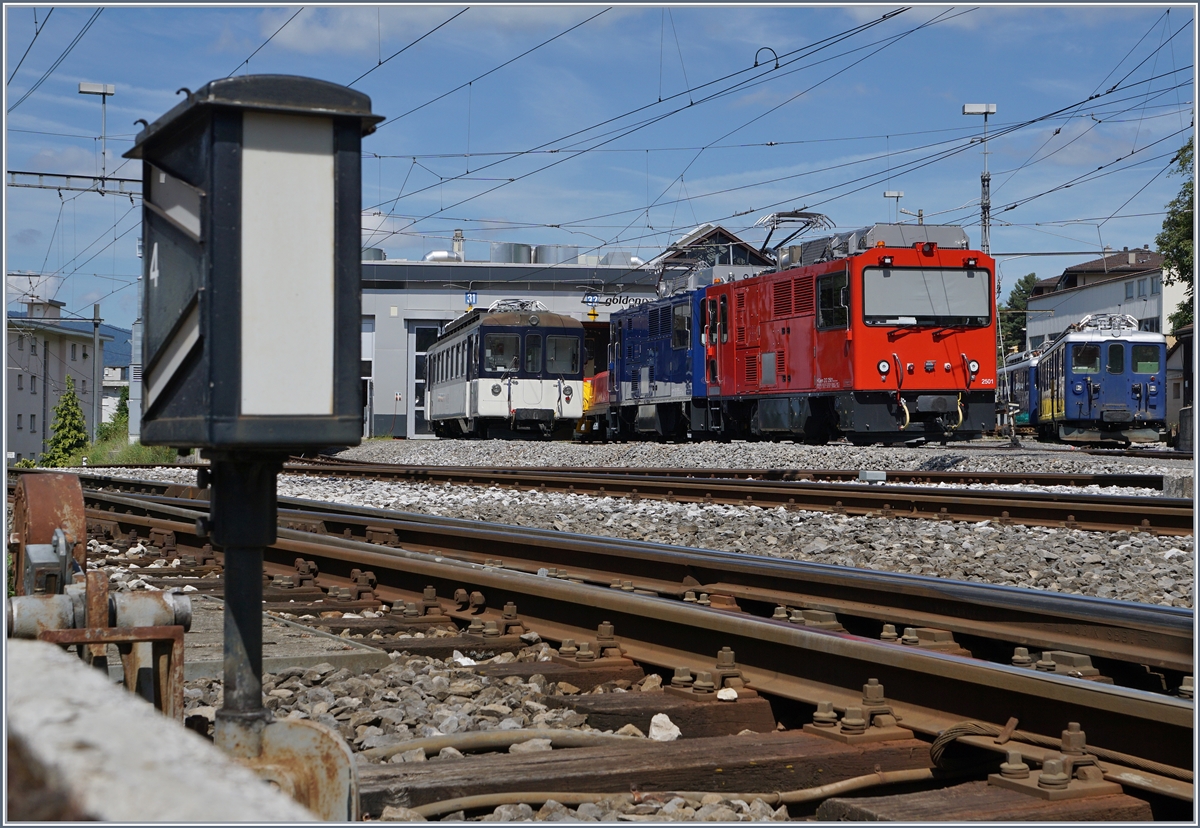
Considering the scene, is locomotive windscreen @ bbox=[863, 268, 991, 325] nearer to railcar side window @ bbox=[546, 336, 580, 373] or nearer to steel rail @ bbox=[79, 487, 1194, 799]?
railcar side window @ bbox=[546, 336, 580, 373]

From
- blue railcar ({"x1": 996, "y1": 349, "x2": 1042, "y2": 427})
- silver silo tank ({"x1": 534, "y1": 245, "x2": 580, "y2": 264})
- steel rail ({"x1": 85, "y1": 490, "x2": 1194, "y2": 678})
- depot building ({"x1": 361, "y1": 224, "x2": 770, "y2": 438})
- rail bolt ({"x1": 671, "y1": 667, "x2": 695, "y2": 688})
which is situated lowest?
rail bolt ({"x1": 671, "y1": 667, "x2": 695, "y2": 688})

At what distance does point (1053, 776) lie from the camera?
2812mm

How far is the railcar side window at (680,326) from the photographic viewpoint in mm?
23594

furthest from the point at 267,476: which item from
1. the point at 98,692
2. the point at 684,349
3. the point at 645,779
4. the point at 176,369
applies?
the point at 684,349

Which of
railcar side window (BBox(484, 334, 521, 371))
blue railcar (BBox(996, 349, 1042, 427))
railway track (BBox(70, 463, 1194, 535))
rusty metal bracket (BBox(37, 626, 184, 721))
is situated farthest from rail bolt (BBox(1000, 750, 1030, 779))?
blue railcar (BBox(996, 349, 1042, 427))

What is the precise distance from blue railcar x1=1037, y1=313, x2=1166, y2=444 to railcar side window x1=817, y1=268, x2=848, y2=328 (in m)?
15.2

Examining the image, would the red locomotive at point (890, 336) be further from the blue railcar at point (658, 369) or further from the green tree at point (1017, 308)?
the green tree at point (1017, 308)

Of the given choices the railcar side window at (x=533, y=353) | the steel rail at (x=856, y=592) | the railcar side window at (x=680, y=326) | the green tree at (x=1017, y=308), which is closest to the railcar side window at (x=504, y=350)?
the railcar side window at (x=533, y=353)

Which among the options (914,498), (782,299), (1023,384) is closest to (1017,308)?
(1023,384)

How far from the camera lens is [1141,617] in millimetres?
4074

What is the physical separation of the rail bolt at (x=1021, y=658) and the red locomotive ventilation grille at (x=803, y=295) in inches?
595

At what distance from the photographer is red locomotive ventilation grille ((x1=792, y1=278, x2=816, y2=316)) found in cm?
1902

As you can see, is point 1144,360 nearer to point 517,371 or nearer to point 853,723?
point 517,371

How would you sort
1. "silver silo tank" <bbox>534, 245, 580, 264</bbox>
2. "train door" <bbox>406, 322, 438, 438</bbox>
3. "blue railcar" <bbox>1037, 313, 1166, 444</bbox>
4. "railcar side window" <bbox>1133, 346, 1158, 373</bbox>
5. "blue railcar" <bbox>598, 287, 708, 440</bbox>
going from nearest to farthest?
"blue railcar" <bbox>598, 287, 708, 440</bbox> < "blue railcar" <bbox>1037, 313, 1166, 444</bbox> < "railcar side window" <bbox>1133, 346, 1158, 373</bbox> < "train door" <bbox>406, 322, 438, 438</bbox> < "silver silo tank" <bbox>534, 245, 580, 264</bbox>
